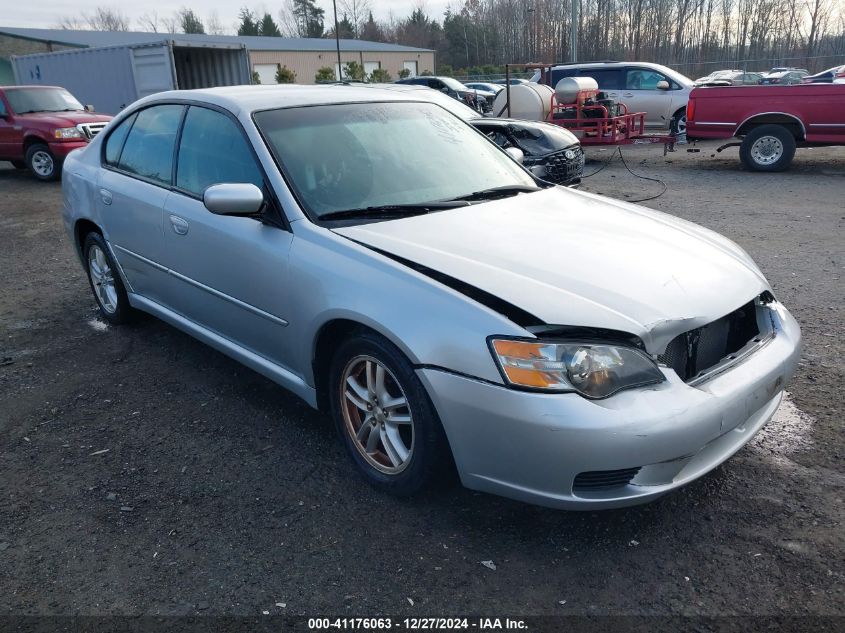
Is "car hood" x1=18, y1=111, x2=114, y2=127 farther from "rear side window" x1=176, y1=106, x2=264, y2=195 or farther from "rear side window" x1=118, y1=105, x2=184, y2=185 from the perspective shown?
"rear side window" x1=176, y1=106, x2=264, y2=195

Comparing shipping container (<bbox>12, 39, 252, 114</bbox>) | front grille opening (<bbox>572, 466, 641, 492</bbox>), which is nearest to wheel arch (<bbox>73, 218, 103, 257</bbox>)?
front grille opening (<bbox>572, 466, 641, 492</bbox>)

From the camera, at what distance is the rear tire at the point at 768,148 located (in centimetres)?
1093

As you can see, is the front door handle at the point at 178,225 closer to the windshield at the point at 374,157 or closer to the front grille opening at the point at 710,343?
the windshield at the point at 374,157

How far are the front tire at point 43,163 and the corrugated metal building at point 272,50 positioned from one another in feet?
68.9

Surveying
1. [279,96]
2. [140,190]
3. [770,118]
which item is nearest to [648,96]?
[770,118]

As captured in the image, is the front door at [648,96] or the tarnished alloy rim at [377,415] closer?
the tarnished alloy rim at [377,415]

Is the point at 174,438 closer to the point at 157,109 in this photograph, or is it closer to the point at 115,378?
the point at 115,378

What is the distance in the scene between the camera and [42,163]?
1284 cm

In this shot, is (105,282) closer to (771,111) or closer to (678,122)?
(771,111)

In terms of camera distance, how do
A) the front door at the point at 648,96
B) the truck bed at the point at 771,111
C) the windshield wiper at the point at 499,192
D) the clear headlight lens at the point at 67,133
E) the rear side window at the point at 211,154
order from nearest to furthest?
the rear side window at the point at 211,154 → the windshield wiper at the point at 499,192 → the truck bed at the point at 771,111 → the clear headlight lens at the point at 67,133 → the front door at the point at 648,96

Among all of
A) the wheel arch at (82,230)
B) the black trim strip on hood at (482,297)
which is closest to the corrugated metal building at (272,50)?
the wheel arch at (82,230)

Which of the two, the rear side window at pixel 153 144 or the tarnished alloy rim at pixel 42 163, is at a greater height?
the rear side window at pixel 153 144

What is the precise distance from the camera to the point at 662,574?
238cm

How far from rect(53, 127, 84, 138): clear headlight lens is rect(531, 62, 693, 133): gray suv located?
33.8ft
